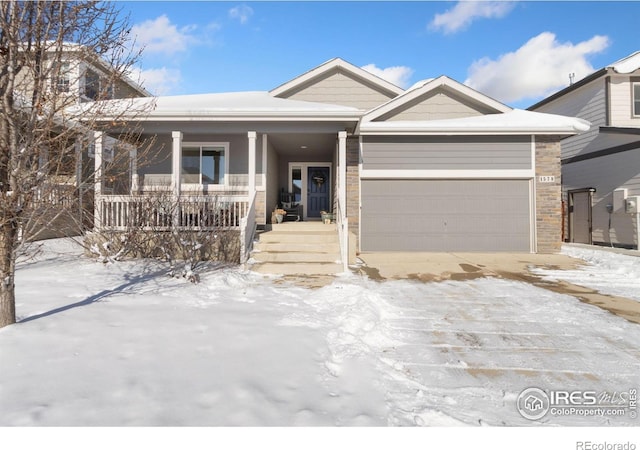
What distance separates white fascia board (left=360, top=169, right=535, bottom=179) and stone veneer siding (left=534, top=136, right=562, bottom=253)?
445 mm

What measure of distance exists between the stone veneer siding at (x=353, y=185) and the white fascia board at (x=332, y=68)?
334 cm

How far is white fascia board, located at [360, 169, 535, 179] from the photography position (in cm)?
940

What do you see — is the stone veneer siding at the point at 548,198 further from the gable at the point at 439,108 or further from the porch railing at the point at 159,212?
the porch railing at the point at 159,212

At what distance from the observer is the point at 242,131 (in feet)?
27.5

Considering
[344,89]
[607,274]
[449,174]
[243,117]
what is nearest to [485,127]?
[449,174]

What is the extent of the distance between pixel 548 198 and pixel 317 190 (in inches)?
287

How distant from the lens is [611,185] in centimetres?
1148

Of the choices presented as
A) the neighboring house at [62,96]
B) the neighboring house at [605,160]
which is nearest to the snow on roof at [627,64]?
the neighboring house at [605,160]

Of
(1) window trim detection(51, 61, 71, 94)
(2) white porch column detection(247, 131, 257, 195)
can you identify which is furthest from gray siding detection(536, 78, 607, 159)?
(1) window trim detection(51, 61, 71, 94)

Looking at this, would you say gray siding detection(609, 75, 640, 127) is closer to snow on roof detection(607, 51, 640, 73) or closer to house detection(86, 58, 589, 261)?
snow on roof detection(607, 51, 640, 73)

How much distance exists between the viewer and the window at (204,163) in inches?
381

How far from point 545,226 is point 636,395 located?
8156mm
